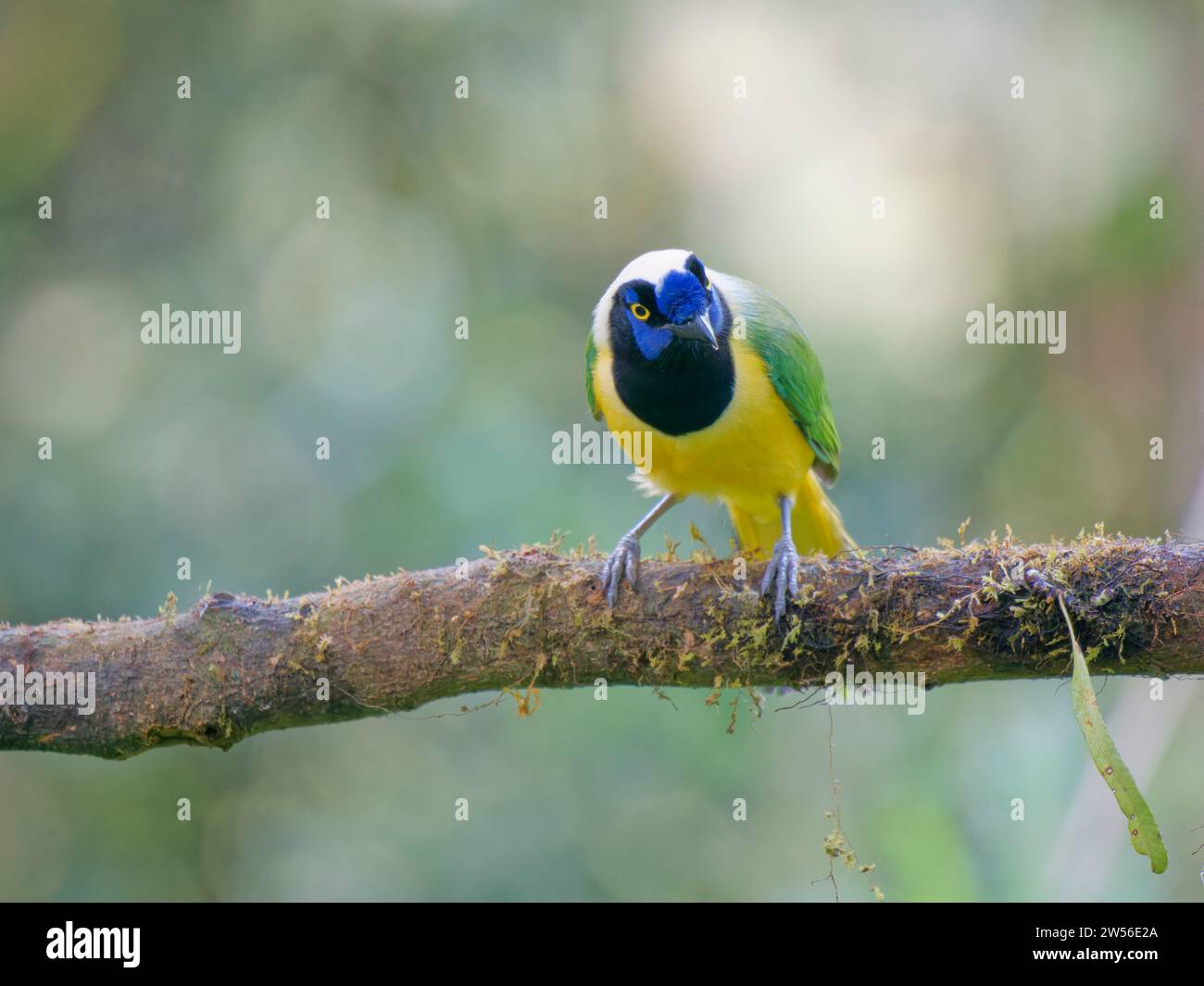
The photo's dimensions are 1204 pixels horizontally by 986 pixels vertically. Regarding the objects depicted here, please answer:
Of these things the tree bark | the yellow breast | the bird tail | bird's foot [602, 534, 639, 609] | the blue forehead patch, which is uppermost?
the blue forehead patch

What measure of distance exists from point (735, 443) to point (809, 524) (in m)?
0.69

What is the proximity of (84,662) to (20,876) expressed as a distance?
10.4 feet

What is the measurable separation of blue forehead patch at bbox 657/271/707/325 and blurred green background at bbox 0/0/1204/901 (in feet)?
7.35

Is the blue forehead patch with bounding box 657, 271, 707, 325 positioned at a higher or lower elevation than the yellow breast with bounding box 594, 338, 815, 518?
higher

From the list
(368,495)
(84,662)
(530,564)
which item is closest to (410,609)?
(530,564)

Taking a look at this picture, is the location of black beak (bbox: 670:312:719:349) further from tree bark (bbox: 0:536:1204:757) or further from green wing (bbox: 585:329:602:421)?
tree bark (bbox: 0:536:1204:757)

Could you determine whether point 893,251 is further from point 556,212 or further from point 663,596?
point 663,596

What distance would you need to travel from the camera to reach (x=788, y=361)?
3.89 meters

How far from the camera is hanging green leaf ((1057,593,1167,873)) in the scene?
8.41 ft

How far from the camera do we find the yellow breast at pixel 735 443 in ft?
12.1

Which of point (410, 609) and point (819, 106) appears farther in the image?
point (819, 106)

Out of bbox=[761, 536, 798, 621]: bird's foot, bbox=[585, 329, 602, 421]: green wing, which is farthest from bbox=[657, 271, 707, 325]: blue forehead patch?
bbox=[761, 536, 798, 621]: bird's foot

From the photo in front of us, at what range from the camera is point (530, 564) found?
3.23m
